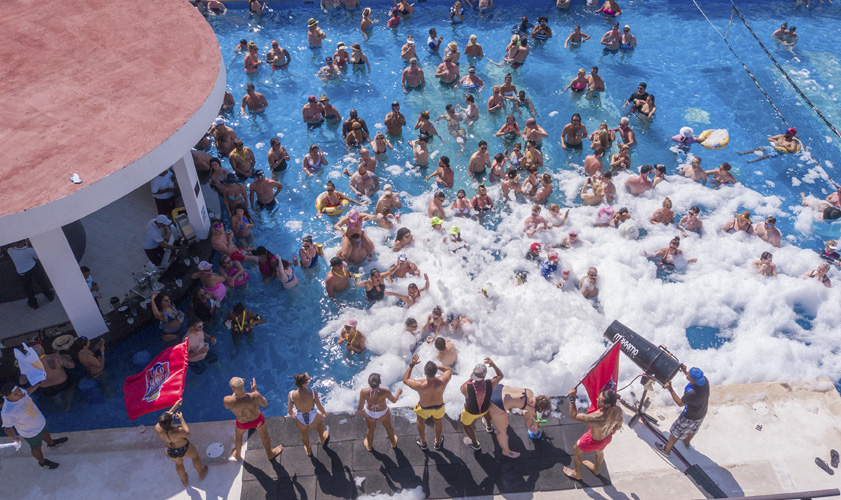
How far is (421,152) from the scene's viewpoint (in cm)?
1505

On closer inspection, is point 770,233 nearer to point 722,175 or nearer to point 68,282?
point 722,175

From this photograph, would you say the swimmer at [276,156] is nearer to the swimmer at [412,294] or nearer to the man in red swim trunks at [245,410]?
the swimmer at [412,294]

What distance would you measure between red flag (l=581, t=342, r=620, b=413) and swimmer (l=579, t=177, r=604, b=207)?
6561mm

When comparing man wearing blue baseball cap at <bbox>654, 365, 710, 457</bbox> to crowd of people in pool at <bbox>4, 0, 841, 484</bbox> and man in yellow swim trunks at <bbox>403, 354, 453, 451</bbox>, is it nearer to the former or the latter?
crowd of people in pool at <bbox>4, 0, 841, 484</bbox>

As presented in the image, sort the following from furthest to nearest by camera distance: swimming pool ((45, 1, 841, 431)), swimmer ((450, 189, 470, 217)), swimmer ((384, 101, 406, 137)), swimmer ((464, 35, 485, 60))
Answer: swimmer ((464, 35, 485, 60)) → swimmer ((384, 101, 406, 137)) → swimmer ((450, 189, 470, 217)) → swimming pool ((45, 1, 841, 431))

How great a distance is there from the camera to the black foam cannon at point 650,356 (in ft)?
26.5

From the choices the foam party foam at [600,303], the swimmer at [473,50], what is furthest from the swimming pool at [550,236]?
the swimmer at [473,50]

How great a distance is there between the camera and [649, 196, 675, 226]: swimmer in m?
13.5

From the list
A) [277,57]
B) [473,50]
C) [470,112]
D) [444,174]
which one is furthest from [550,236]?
[277,57]

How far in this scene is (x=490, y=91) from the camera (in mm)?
17844

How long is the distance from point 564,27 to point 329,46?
26.9 feet

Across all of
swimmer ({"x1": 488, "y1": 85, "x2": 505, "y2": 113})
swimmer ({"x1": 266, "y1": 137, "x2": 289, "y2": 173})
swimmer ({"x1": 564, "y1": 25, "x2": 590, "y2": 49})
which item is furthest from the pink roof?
swimmer ({"x1": 564, "y1": 25, "x2": 590, "y2": 49})

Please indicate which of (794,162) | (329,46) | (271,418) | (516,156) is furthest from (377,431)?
(329,46)

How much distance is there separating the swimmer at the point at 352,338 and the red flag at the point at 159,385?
2.94 meters
